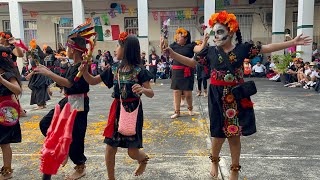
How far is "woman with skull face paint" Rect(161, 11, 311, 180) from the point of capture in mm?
3586

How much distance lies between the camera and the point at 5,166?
398 cm

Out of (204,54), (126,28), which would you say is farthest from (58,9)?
(204,54)

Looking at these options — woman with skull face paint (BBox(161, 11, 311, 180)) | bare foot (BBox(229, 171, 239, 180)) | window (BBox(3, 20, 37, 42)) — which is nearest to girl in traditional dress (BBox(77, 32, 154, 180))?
woman with skull face paint (BBox(161, 11, 311, 180))

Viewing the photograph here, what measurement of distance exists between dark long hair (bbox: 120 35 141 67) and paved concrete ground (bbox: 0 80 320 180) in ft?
4.57

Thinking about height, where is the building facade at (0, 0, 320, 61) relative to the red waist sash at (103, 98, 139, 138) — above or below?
above

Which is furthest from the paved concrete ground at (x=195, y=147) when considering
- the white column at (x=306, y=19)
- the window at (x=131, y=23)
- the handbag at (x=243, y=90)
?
the window at (x=131, y=23)

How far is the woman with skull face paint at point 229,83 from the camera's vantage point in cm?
359

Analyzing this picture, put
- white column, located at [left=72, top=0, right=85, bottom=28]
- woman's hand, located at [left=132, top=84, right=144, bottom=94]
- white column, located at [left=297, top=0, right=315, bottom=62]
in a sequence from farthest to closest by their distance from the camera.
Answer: white column, located at [left=72, top=0, right=85, bottom=28], white column, located at [left=297, top=0, right=315, bottom=62], woman's hand, located at [left=132, top=84, right=144, bottom=94]

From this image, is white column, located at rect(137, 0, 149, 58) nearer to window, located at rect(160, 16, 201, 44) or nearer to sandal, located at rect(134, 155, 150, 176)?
window, located at rect(160, 16, 201, 44)

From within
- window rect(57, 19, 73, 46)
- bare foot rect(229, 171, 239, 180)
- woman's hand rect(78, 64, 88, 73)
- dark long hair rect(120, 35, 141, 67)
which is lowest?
bare foot rect(229, 171, 239, 180)

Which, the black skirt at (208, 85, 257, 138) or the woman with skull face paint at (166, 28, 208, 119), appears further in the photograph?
A: the woman with skull face paint at (166, 28, 208, 119)

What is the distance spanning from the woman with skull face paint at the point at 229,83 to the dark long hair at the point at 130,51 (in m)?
0.37

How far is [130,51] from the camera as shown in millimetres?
3613

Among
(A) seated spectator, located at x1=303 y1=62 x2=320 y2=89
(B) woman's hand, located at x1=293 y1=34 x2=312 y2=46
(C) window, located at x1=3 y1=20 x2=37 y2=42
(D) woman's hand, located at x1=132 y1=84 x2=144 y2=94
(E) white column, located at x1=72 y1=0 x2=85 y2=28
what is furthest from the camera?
(C) window, located at x1=3 y1=20 x2=37 y2=42
